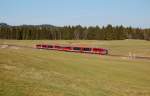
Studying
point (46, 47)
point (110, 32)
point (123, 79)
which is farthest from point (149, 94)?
point (110, 32)

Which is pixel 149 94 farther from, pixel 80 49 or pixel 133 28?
pixel 133 28

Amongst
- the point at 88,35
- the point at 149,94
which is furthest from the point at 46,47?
the point at 88,35

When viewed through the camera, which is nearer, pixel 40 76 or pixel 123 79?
pixel 40 76

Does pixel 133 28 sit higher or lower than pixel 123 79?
higher

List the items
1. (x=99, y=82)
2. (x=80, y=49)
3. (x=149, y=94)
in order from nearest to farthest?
(x=149, y=94) < (x=99, y=82) < (x=80, y=49)

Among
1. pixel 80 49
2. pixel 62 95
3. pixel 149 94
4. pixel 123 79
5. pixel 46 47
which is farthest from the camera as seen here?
pixel 46 47

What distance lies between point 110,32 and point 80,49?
3135 inches

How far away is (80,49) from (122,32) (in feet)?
273

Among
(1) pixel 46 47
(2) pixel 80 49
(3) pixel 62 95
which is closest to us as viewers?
(3) pixel 62 95

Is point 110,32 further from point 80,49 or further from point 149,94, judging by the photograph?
point 149,94

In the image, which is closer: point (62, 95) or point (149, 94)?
point (62, 95)

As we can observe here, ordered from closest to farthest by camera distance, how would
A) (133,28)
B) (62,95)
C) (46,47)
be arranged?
1. (62,95)
2. (46,47)
3. (133,28)

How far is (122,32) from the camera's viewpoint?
154500mm

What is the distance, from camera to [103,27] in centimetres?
15850
